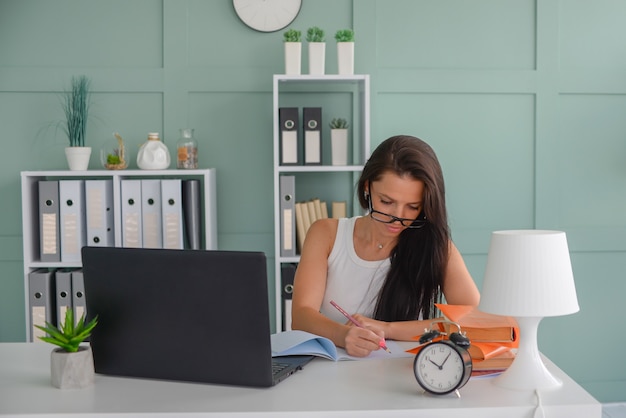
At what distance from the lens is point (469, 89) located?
393cm

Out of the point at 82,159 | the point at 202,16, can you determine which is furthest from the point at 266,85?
the point at 82,159

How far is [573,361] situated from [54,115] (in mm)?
2869

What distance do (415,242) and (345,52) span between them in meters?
1.42

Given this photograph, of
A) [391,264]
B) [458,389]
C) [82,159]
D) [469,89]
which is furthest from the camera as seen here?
[469,89]

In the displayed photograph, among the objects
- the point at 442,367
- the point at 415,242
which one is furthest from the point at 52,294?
the point at 442,367

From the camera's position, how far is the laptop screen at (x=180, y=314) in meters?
1.67

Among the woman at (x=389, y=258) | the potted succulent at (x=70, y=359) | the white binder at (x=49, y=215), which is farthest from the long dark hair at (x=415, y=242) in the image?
the white binder at (x=49, y=215)

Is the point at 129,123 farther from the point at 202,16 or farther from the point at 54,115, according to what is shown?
the point at 202,16

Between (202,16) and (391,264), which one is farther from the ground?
(202,16)

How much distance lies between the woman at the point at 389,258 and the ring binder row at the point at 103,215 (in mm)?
1204

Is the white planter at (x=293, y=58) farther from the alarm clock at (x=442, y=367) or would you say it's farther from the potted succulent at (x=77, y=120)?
the alarm clock at (x=442, y=367)

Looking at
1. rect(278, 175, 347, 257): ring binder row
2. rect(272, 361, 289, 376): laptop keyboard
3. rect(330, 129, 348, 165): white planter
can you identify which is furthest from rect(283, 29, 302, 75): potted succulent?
rect(272, 361, 289, 376): laptop keyboard

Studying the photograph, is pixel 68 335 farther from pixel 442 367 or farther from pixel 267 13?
pixel 267 13

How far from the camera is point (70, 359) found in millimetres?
1708
